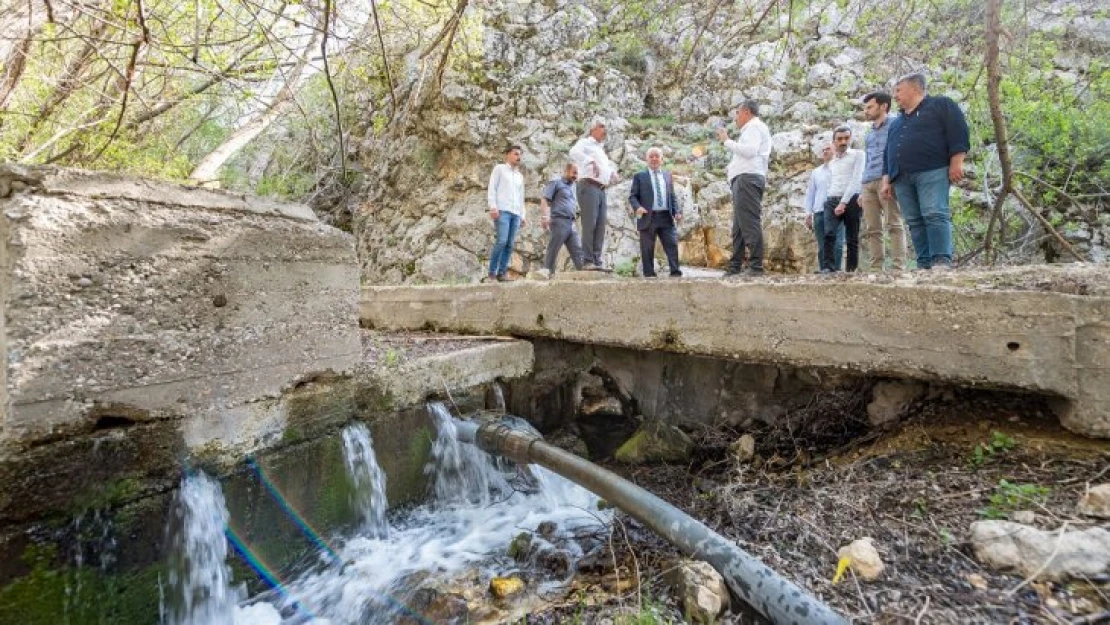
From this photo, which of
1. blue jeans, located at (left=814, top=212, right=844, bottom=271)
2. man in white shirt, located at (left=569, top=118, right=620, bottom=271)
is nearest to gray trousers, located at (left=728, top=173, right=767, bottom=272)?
blue jeans, located at (left=814, top=212, right=844, bottom=271)

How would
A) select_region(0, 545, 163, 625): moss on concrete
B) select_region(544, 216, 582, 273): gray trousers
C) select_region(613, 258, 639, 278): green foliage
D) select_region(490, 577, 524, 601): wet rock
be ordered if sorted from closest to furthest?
1. select_region(0, 545, 163, 625): moss on concrete
2. select_region(490, 577, 524, 601): wet rock
3. select_region(544, 216, 582, 273): gray trousers
4. select_region(613, 258, 639, 278): green foliage

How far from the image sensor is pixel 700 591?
5.74 feet

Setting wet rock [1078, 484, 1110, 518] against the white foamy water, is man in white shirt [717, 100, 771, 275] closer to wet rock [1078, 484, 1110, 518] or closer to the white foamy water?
the white foamy water

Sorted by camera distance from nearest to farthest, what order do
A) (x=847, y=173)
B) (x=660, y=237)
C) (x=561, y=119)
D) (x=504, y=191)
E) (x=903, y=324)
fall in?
(x=903, y=324) → (x=847, y=173) → (x=660, y=237) → (x=504, y=191) → (x=561, y=119)

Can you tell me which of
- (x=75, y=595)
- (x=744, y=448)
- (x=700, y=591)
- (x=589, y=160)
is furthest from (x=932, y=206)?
(x=75, y=595)

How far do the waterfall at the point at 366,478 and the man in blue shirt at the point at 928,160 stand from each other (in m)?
4.38

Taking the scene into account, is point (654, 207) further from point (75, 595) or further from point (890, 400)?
point (75, 595)

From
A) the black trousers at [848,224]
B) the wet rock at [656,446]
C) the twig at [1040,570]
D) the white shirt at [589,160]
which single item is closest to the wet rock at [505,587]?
the wet rock at [656,446]

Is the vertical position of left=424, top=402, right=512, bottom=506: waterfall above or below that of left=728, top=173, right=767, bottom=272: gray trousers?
below

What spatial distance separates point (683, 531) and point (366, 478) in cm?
196

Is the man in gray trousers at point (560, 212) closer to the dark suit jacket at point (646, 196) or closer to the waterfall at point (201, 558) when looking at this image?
the dark suit jacket at point (646, 196)

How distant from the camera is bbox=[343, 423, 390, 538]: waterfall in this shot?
2902mm

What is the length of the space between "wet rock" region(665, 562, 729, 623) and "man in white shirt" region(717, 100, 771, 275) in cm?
369

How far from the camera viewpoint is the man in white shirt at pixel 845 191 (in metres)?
5.45
